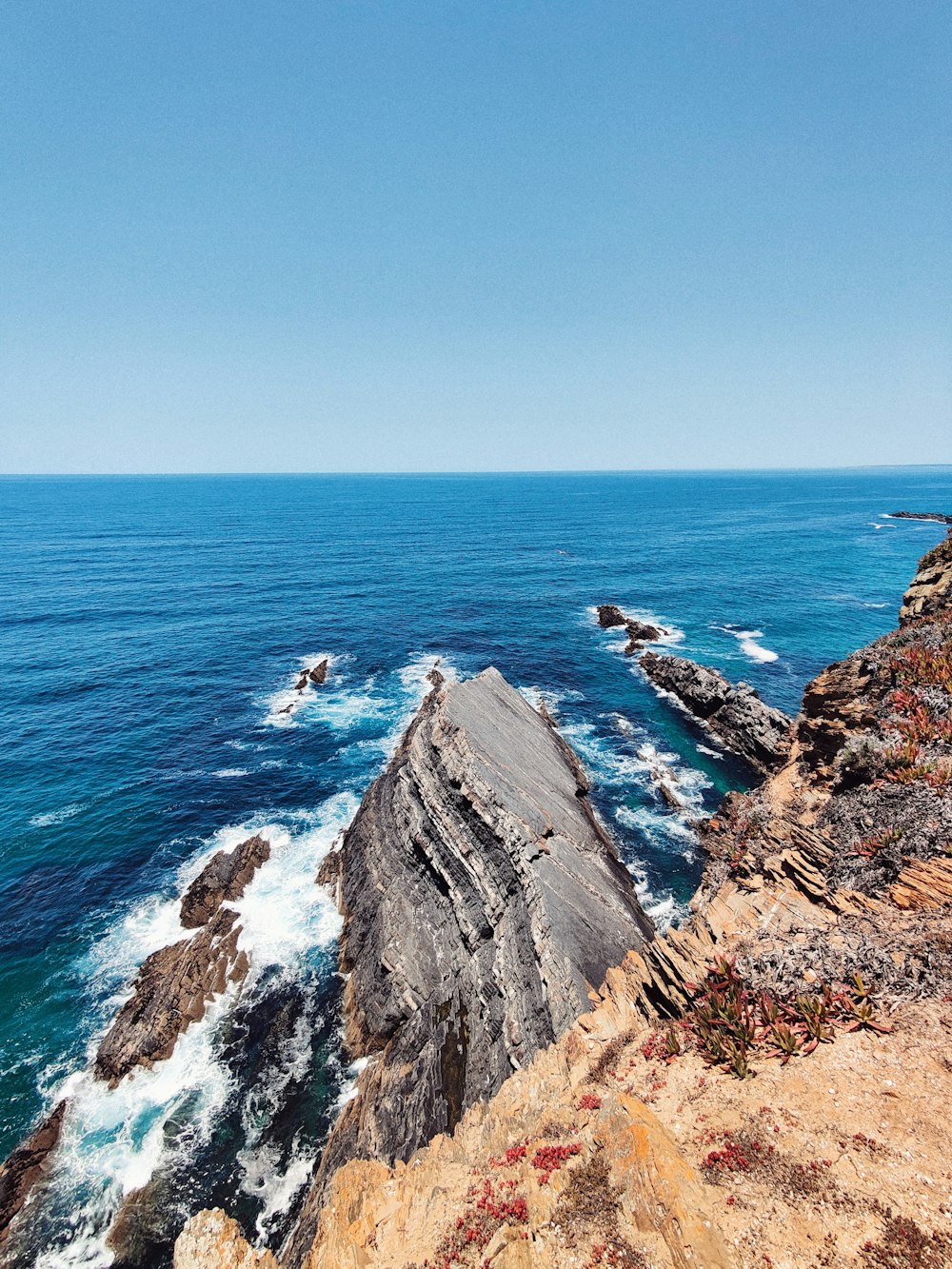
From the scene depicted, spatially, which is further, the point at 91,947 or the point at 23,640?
the point at 23,640

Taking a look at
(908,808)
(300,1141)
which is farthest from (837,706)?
(300,1141)

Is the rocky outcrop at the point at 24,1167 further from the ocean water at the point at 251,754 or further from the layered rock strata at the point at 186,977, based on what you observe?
the layered rock strata at the point at 186,977

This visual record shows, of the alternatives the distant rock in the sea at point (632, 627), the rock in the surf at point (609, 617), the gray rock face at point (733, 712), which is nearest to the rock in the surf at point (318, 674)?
the distant rock in the sea at point (632, 627)

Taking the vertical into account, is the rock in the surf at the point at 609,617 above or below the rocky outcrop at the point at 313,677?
above

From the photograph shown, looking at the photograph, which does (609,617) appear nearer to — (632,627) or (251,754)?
(632,627)

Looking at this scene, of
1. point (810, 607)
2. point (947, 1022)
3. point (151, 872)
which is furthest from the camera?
point (810, 607)

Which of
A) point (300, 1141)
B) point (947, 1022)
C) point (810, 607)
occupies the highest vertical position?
point (947, 1022)

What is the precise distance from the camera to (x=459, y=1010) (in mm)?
22953

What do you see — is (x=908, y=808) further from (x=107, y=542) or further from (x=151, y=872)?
(x=107, y=542)

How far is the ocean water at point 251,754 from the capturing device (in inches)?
866

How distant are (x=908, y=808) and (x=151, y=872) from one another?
40.0m

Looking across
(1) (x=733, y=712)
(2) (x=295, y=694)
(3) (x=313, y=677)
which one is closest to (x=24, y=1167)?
(2) (x=295, y=694)

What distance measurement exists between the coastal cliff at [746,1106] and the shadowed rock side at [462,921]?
2774mm

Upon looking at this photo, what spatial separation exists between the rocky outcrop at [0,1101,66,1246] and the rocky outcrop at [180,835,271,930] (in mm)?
9501
